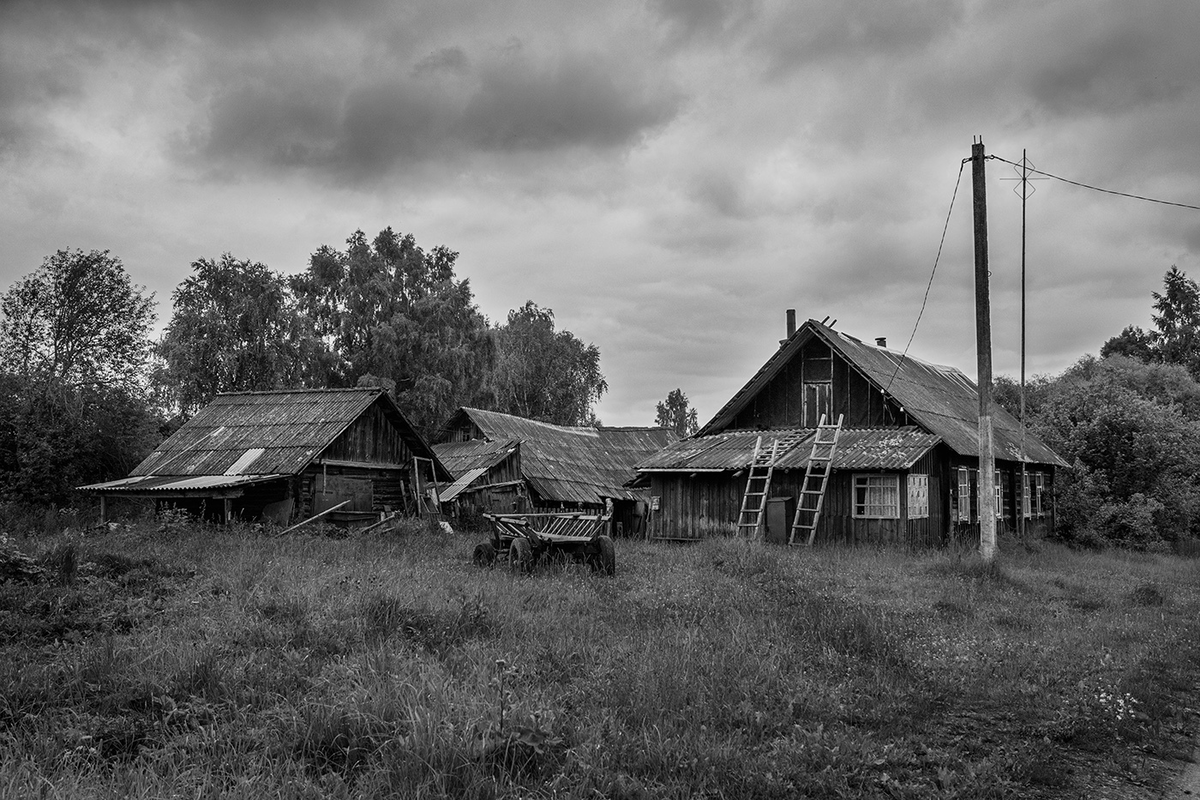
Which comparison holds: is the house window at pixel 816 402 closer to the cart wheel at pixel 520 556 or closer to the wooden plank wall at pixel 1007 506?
the wooden plank wall at pixel 1007 506

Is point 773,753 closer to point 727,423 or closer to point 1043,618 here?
point 1043,618

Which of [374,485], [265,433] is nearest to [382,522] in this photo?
[374,485]

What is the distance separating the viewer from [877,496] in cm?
2217

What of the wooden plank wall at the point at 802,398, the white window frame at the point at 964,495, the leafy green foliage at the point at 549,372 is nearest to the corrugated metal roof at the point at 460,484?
the wooden plank wall at the point at 802,398

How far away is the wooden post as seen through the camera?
16.3m

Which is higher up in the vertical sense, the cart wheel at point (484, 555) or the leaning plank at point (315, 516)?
the leaning plank at point (315, 516)

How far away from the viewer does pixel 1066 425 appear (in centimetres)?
3028

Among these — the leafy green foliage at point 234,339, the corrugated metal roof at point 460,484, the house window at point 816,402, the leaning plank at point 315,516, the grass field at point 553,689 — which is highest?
the leafy green foliage at point 234,339

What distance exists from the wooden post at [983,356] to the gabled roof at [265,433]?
1541 cm

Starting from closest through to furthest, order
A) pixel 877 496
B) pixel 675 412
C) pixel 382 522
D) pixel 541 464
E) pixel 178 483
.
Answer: pixel 178 483
pixel 877 496
pixel 382 522
pixel 541 464
pixel 675 412

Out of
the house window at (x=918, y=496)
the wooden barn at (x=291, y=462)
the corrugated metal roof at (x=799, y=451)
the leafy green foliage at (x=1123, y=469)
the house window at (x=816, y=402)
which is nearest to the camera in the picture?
the wooden barn at (x=291, y=462)

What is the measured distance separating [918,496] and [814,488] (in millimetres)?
2659

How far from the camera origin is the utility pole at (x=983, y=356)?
16281 millimetres

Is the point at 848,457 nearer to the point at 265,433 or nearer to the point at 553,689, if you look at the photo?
the point at 265,433
